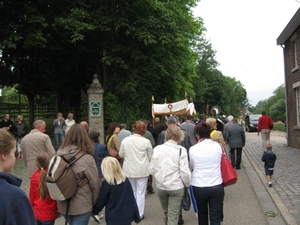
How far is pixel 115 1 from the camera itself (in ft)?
65.1

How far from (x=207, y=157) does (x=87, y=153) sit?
61.2 inches

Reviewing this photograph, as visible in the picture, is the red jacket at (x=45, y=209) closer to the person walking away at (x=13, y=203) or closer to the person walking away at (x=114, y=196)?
the person walking away at (x=114, y=196)

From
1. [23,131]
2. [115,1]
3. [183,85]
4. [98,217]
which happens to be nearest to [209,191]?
[98,217]

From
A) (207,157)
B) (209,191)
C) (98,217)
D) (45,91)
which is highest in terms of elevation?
(45,91)

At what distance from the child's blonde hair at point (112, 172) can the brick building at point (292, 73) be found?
15.7 meters

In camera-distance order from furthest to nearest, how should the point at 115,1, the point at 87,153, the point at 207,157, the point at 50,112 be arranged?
the point at 50,112 → the point at 115,1 → the point at 207,157 → the point at 87,153

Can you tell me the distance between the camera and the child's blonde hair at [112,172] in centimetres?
454

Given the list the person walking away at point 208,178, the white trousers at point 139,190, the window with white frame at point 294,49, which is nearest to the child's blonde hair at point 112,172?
the person walking away at point 208,178

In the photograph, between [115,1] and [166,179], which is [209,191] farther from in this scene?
[115,1]

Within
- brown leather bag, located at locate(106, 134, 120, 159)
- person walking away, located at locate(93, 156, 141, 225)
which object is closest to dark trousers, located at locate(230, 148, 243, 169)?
brown leather bag, located at locate(106, 134, 120, 159)

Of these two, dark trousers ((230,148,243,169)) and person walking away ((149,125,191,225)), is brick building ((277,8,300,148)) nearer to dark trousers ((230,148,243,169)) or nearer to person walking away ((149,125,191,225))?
dark trousers ((230,148,243,169))

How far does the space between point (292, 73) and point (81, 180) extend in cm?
1824

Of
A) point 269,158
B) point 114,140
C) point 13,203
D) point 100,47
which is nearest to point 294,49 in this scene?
point 100,47

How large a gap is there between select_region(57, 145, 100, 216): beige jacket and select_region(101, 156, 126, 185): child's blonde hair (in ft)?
0.41
